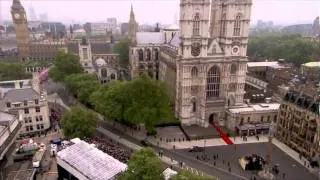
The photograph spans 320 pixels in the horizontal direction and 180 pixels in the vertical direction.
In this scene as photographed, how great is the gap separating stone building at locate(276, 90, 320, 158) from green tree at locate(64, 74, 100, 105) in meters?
46.1

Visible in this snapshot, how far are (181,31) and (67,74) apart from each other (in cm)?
4662

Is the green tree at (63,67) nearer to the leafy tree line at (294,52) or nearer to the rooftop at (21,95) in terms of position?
the rooftop at (21,95)

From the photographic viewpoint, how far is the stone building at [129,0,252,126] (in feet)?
217

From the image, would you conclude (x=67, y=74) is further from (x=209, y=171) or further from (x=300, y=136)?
(x=300, y=136)

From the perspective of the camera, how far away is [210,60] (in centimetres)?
6775

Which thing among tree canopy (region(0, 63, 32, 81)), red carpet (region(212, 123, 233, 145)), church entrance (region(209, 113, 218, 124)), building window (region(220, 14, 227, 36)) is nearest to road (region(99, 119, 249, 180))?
red carpet (region(212, 123, 233, 145))

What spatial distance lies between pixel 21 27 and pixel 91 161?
378 feet

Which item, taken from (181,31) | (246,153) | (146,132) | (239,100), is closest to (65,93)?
(146,132)

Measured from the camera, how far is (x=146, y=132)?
65.4 metres

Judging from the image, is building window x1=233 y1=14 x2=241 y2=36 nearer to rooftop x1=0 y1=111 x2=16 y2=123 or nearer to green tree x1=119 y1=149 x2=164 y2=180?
green tree x1=119 y1=149 x2=164 y2=180

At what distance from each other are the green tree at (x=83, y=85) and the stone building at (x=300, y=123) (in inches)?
1815

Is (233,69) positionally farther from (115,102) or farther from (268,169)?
(115,102)

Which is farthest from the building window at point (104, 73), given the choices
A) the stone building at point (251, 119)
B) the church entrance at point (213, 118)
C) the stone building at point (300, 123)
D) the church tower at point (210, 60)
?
the stone building at point (300, 123)

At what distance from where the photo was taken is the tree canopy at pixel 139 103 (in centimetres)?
6050
